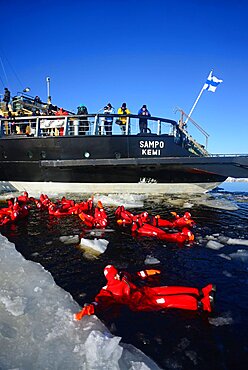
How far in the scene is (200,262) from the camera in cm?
404

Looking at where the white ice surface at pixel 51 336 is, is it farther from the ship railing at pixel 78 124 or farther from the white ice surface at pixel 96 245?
the ship railing at pixel 78 124

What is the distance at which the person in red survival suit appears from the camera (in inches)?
106

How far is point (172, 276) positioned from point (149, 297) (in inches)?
32.3

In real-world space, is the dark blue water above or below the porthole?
below

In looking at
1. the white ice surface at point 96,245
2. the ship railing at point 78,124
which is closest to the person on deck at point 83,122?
the ship railing at point 78,124

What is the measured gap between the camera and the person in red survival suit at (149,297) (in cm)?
270

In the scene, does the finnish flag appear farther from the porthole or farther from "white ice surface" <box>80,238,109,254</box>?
"white ice surface" <box>80,238,109,254</box>

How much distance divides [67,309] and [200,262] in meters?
2.29

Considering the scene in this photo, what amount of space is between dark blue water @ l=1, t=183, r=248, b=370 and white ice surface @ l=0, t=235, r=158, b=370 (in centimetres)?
22

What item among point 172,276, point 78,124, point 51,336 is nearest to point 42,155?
point 78,124

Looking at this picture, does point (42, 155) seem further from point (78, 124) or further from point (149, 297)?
point (149, 297)

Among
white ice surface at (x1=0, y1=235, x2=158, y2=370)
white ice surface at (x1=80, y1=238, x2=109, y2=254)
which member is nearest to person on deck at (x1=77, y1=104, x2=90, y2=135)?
white ice surface at (x1=80, y1=238, x2=109, y2=254)

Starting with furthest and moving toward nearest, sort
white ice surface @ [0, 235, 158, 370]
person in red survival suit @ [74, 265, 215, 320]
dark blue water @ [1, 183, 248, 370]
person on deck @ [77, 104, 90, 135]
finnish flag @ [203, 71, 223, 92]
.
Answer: finnish flag @ [203, 71, 223, 92] < person on deck @ [77, 104, 90, 135] < person in red survival suit @ [74, 265, 215, 320] < dark blue water @ [1, 183, 248, 370] < white ice surface @ [0, 235, 158, 370]

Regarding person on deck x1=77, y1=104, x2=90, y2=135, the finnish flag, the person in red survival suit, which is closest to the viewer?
the person in red survival suit
